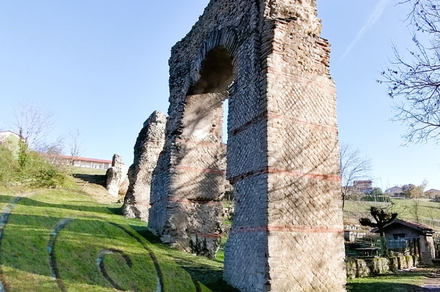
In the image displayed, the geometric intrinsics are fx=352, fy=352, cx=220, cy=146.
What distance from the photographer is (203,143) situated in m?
10.7

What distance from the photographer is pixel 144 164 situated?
1623 centimetres

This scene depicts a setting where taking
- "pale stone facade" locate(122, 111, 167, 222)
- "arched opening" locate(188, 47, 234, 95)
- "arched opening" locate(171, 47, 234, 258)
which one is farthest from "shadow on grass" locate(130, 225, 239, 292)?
"pale stone facade" locate(122, 111, 167, 222)

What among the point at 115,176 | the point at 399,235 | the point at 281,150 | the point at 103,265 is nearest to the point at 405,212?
the point at 399,235

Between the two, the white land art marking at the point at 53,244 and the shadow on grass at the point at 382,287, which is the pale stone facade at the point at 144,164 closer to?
the white land art marking at the point at 53,244

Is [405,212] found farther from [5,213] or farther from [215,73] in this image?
[5,213]

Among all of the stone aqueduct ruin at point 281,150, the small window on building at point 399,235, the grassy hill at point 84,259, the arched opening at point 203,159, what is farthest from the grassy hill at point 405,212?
the stone aqueduct ruin at point 281,150

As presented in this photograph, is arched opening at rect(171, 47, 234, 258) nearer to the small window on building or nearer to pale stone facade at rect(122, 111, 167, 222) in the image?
pale stone facade at rect(122, 111, 167, 222)

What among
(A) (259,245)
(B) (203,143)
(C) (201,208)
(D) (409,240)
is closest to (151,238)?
(C) (201,208)

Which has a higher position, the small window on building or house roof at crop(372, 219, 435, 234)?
house roof at crop(372, 219, 435, 234)

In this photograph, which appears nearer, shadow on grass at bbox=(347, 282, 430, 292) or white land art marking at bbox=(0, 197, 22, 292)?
white land art marking at bbox=(0, 197, 22, 292)

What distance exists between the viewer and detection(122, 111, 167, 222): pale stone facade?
1564 cm

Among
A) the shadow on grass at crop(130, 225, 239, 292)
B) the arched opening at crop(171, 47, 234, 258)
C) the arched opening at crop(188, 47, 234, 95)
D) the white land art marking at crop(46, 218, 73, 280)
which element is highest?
the arched opening at crop(188, 47, 234, 95)

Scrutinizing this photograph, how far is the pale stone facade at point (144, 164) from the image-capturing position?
51.3 feet

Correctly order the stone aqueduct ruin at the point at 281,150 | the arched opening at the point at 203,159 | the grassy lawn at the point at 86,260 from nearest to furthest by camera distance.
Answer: the grassy lawn at the point at 86,260
the stone aqueduct ruin at the point at 281,150
the arched opening at the point at 203,159
